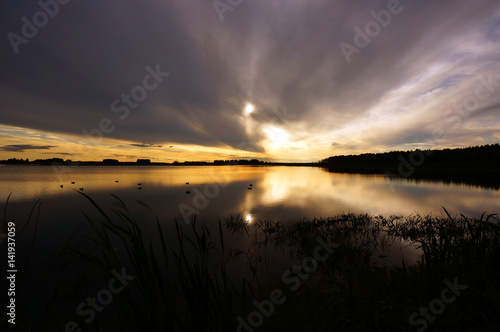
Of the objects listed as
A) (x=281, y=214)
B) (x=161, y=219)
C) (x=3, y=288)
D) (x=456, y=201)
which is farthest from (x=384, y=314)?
(x=456, y=201)

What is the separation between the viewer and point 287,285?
7156mm

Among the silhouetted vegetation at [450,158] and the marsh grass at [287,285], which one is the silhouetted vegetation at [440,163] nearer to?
the silhouetted vegetation at [450,158]

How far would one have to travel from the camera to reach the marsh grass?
131 inches

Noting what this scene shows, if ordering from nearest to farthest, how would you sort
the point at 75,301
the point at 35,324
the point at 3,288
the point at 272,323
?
the point at 272,323 → the point at 35,324 → the point at 75,301 → the point at 3,288

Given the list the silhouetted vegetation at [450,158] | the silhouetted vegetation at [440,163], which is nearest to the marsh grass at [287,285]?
the silhouetted vegetation at [440,163]

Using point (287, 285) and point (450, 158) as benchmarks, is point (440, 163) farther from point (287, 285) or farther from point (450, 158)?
point (287, 285)

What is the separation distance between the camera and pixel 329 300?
216 inches

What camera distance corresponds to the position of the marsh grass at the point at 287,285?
3.33 m

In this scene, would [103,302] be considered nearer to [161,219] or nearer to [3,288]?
[3,288]

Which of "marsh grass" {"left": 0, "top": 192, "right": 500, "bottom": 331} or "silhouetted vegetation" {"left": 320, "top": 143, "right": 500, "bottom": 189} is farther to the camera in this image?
"silhouetted vegetation" {"left": 320, "top": 143, "right": 500, "bottom": 189}

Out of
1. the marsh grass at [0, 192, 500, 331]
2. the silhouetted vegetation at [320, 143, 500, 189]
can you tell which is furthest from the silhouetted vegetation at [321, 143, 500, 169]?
the marsh grass at [0, 192, 500, 331]

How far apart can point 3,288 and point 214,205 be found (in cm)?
1601

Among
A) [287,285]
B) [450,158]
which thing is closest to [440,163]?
[450,158]

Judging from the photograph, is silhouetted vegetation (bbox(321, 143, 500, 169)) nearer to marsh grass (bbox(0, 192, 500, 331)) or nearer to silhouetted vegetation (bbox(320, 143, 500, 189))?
silhouetted vegetation (bbox(320, 143, 500, 189))
